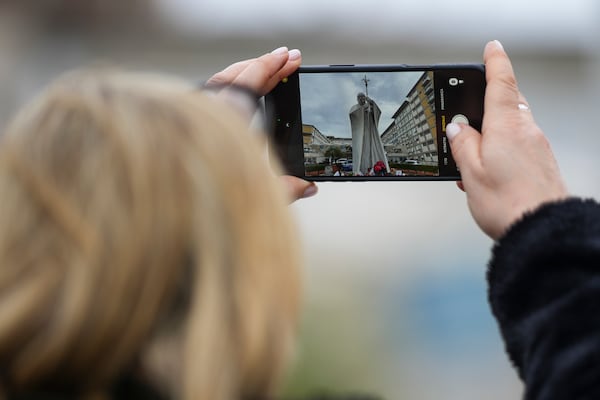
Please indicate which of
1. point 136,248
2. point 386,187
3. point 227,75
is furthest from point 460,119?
point 386,187

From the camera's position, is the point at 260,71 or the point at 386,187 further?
the point at 386,187

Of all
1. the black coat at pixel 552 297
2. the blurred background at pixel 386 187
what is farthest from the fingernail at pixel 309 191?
the blurred background at pixel 386 187

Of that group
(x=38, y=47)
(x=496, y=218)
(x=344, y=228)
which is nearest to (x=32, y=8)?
(x=38, y=47)

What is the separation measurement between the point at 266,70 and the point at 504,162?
21.8 inches

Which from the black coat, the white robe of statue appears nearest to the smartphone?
the white robe of statue

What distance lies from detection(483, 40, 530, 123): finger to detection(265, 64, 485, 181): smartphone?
18 centimetres

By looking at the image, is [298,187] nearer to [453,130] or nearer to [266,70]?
[266,70]

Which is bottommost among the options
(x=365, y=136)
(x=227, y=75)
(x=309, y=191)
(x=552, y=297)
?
(x=552, y=297)

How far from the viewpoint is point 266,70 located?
1784mm

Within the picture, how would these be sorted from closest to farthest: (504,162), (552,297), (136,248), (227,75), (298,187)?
(136,248), (552,297), (504,162), (227,75), (298,187)

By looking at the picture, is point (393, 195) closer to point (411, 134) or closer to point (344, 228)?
point (344, 228)

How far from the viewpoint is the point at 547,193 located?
4.50ft

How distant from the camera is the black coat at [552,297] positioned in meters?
1.05

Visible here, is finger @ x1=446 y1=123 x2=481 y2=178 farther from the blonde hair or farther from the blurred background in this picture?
the blurred background
